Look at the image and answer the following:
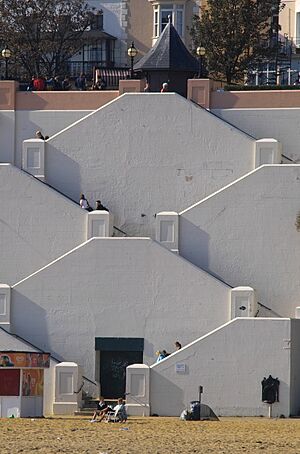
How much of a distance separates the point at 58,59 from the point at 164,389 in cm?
2239

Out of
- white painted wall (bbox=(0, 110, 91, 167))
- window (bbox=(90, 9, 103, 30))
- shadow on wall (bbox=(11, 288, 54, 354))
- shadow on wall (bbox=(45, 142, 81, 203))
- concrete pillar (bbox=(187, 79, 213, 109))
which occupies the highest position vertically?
window (bbox=(90, 9, 103, 30))

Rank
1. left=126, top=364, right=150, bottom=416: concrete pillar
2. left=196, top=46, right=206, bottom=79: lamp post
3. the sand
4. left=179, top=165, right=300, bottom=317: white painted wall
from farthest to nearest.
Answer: left=196, top=46, right=206, bottom=79: lamp post
left=179, top=165, right=300, bottom=317: white painted wall
left=126, top=364, right=150, bottom=416: concrete pillar
the sand

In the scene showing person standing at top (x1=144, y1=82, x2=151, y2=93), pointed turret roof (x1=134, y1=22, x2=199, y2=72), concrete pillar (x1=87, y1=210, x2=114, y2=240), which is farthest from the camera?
pointed turret roof (x1=134, y1=22, x2=199, y2=72)

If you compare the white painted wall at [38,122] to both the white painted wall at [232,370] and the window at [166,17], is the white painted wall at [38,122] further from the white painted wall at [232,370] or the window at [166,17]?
the white painted wall at [232,370]

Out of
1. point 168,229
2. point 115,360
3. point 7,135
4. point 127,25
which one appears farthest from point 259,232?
point 127,25

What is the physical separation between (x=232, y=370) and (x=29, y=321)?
7017mm

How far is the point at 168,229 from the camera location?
69688mm

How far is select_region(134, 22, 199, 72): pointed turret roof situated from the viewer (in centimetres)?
7569

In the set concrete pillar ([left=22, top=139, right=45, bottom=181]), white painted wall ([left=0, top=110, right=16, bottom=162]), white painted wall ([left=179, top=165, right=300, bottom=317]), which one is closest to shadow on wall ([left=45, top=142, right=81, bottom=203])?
concrete pillar ([left=22, top=139, right=45, bottom=181])

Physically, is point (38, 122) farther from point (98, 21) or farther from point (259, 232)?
point (98, 21)

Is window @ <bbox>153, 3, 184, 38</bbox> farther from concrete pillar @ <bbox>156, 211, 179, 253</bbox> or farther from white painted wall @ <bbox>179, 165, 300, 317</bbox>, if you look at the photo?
white painted wall @ <bbox>179, 165, 300, 317</bbox>

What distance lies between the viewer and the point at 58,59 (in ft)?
277

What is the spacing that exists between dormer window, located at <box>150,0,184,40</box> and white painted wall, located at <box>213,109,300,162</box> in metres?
12.0

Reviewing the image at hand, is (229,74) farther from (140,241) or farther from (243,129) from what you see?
(140,241)
